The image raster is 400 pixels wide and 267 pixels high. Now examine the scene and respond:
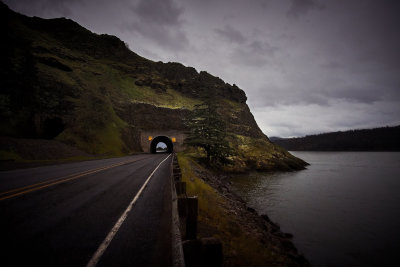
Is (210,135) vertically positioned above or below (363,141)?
below

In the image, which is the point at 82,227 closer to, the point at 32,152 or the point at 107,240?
the point at 107,240

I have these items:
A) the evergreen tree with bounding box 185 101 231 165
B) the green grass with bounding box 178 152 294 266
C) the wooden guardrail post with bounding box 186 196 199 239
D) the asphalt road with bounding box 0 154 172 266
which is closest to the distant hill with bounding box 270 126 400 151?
the evergreen tree with bounding box 185 101 231 165

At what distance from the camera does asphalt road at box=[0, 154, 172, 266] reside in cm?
308

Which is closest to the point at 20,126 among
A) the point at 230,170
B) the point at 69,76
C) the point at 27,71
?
the point at 27,71

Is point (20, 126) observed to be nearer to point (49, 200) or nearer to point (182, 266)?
point (49, 200)

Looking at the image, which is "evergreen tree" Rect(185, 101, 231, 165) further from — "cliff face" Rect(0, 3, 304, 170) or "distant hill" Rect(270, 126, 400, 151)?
"distant hill" Rect(270, 126, 400, 151)

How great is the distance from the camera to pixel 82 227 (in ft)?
13.8

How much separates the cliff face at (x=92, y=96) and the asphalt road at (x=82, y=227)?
21636 millimetres

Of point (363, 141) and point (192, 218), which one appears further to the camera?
point (363, 141)

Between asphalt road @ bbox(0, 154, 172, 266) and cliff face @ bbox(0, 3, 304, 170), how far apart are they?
71.0ft

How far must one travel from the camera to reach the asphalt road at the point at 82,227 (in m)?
3.08

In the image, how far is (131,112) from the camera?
43.2 m

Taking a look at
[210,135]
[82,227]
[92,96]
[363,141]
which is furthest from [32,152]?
[363,141]

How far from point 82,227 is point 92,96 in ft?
132
